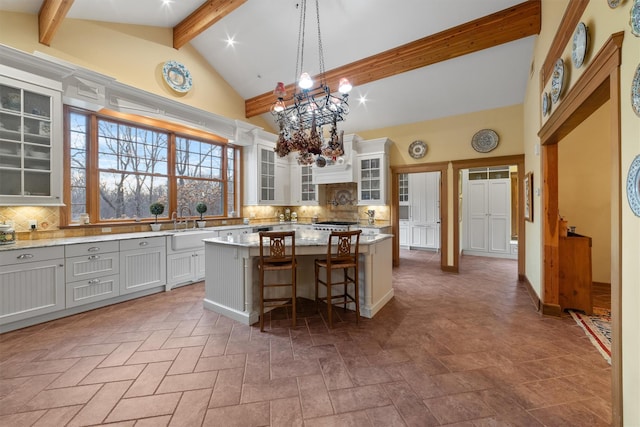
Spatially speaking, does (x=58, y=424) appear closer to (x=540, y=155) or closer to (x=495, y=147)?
(x=540, y=155)

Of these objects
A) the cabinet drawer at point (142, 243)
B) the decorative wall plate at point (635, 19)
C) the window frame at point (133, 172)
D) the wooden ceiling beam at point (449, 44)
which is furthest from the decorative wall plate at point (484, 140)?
the cabinet drawer at point (142, 243)

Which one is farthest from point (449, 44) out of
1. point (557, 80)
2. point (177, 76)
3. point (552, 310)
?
point (177, 76)

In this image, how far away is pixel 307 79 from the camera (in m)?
2.69

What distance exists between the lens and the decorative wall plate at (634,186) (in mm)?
1273

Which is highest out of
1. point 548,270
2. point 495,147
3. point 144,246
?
point 495,147

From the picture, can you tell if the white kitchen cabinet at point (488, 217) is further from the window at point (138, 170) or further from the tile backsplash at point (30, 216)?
the tile backsplash at point (30, 216)

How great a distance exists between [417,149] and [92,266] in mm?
5926

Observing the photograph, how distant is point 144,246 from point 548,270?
5.40 meters

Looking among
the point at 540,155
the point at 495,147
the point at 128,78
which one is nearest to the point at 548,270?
the point at 540,155

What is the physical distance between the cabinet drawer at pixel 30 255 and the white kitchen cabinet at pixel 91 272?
0.31 ft

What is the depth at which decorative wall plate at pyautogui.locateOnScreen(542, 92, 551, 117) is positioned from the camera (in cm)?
292

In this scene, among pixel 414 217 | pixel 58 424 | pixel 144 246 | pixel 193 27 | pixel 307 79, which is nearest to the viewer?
pixel 58 424

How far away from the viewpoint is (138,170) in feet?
14.8

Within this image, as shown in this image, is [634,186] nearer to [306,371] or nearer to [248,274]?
[306,371]
